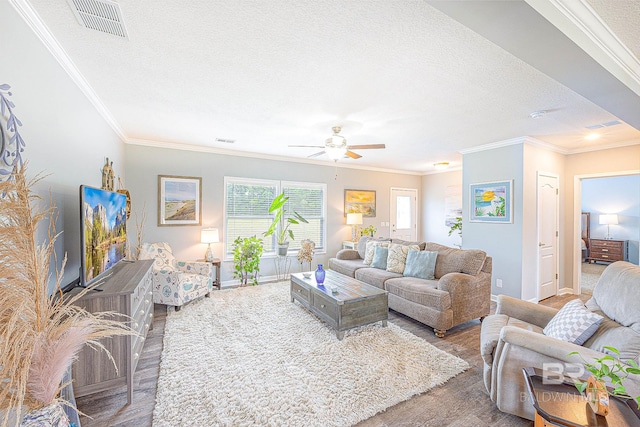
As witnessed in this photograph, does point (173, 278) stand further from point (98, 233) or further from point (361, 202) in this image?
point (361, 202)

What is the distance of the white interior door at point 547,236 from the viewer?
4379 mm

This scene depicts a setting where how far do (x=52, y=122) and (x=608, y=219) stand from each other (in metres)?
11.2

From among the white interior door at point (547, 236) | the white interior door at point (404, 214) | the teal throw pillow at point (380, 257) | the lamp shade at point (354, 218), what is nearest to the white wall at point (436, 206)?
the white interior door at point (404, 214)

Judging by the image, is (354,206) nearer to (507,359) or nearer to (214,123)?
(214,123)

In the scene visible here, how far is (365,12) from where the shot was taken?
159 cm

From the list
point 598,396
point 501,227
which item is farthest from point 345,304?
point 501,227

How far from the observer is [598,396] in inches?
48.8

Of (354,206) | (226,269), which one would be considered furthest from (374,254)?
(226,269)

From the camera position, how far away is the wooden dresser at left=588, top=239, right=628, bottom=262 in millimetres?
7012

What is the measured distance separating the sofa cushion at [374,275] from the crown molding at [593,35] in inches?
118

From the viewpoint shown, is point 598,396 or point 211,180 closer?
point 598,396

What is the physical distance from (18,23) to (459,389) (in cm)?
393

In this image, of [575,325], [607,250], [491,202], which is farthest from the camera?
[607,250]

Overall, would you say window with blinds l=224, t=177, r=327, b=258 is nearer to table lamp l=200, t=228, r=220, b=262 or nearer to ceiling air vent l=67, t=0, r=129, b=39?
table lamp l=200, t=228, r=220, b=262
